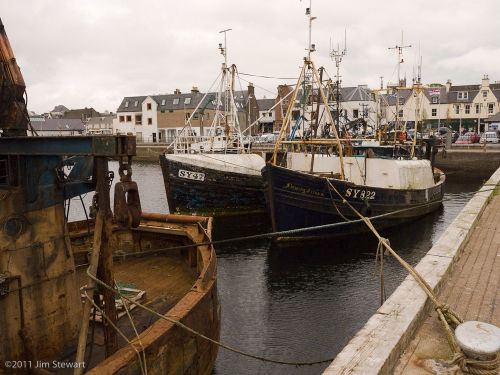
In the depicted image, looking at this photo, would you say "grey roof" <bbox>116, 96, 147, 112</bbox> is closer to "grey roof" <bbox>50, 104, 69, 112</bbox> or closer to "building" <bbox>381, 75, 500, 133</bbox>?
"building" <bbox>381, 75, 500, 133</bbox>

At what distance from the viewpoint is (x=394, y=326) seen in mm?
4562

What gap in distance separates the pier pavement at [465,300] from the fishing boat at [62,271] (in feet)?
9.11

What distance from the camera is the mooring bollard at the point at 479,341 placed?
3718 millimetres

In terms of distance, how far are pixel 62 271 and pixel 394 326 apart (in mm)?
4487

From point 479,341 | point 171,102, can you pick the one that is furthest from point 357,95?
point 479,341

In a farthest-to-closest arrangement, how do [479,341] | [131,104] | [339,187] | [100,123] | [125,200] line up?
[100,123], [131,104], [339,187], [125,200], [479,341]

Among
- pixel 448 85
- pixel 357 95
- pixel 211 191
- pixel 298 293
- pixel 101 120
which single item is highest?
pixel 448 85

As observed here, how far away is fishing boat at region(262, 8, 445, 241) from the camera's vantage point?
15.7m

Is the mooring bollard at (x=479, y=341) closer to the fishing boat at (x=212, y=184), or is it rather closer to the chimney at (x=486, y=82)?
the fishing boat at (x=212, y=184)

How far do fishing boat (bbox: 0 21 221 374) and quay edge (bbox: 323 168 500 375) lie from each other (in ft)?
6.92

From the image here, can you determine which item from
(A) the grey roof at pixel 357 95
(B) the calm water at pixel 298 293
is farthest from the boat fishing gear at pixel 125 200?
(A) the grey roof at pixel 357 95

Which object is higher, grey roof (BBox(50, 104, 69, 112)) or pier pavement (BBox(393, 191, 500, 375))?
grey roof (BBox(50, 104, 69, 112))

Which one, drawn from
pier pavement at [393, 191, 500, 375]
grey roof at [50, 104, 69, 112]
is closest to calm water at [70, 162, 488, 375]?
pier pavement at [393, 191, 500, 375]
